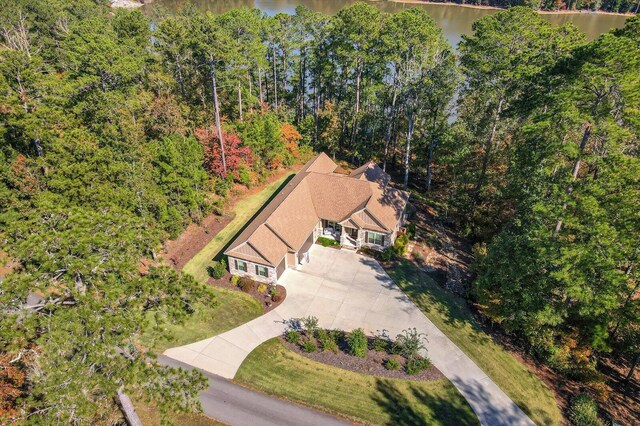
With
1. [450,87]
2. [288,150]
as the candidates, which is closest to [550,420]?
[450,87]

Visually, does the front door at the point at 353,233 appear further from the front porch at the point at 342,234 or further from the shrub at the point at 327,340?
the shrub at the point at 327,340

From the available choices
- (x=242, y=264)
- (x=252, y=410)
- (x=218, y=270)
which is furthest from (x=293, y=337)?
(x=218, y=270)

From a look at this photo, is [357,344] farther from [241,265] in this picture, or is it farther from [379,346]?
[241,265]

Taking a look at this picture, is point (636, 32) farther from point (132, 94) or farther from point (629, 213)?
point (132, 94)

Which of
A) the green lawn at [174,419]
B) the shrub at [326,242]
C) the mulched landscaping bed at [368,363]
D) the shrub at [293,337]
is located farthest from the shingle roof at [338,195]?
the green lawn at [174,419]

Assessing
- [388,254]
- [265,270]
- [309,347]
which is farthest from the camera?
[388,254]

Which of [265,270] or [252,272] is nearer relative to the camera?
[265,270]
